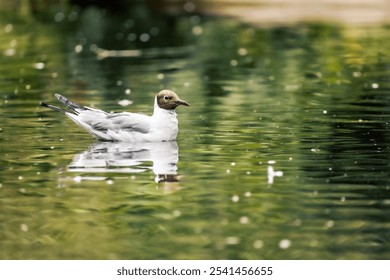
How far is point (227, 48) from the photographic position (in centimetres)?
2670

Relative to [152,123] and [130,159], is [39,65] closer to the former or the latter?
[152,123]

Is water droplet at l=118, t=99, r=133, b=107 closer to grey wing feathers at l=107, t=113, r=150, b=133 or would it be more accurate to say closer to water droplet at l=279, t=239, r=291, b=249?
grey wing feathers at l=107, t=113, r=150, b=133

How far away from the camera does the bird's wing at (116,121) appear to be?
13523 mm

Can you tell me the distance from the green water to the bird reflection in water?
14 millimetres

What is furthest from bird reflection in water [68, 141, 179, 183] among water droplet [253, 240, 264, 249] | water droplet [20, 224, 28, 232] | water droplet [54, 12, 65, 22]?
water droplet [54, 12, 65, 22]

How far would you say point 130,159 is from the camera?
41.7 feet

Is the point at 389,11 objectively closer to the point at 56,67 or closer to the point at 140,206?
the point at 56,67

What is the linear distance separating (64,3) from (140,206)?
112 feet

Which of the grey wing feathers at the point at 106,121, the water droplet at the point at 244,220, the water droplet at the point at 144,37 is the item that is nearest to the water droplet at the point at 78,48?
the water droplet at the point at 144,37

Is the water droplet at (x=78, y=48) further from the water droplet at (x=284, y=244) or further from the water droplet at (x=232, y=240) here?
the water droplet at (x=284, y=244)

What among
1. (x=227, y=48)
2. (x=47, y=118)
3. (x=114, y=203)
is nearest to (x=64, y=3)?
(x=227, y=48)

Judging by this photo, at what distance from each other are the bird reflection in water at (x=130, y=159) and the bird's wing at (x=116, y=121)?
18cm

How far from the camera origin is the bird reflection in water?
12047 millimetres

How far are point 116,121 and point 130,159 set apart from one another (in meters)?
1.03
